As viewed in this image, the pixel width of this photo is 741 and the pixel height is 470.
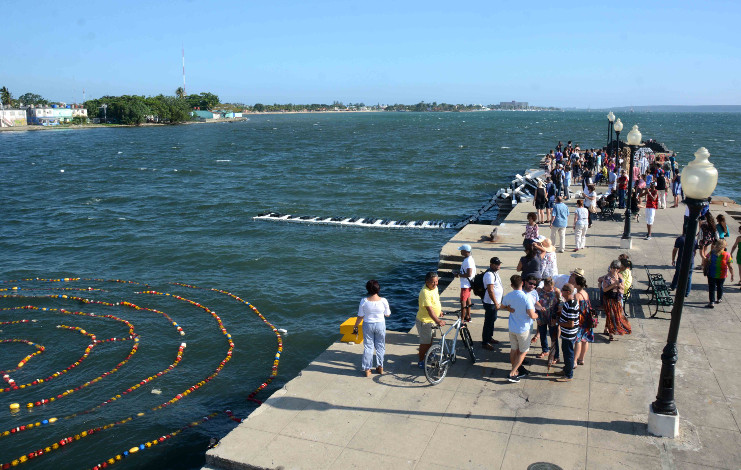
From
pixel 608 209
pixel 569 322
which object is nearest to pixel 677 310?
pixel 569 322

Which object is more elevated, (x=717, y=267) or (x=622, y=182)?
(x=622, y=182)

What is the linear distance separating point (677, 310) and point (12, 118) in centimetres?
18871

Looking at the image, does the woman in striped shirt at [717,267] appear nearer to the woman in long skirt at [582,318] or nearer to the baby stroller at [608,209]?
the woman in long skirt at [582,318]

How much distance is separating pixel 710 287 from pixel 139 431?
11.2 metres

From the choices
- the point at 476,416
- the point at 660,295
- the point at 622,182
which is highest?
the point at 622,182

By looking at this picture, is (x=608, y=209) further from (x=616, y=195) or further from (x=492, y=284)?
(x=492, y=284)

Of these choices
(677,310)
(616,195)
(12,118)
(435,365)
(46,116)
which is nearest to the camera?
(677,310)

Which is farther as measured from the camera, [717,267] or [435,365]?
[717,267]

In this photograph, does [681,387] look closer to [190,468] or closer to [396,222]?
[190,468]

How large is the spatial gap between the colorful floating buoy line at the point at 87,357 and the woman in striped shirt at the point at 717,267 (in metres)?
9.09

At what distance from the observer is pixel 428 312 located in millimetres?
8852

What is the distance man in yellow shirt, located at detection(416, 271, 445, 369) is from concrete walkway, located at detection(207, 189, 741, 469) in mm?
489

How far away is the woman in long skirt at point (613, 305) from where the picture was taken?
9961mm

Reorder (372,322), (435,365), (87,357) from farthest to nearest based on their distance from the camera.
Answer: (87,357) → (372,322) → (435,365)
